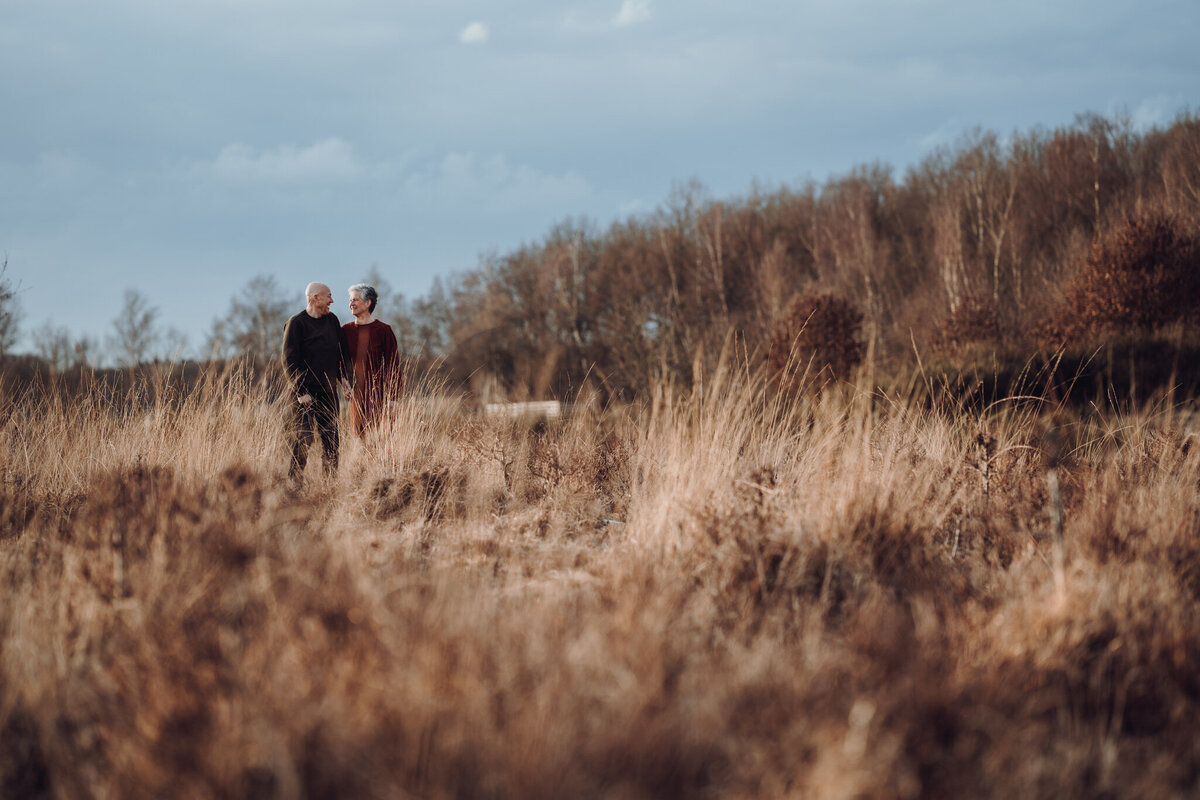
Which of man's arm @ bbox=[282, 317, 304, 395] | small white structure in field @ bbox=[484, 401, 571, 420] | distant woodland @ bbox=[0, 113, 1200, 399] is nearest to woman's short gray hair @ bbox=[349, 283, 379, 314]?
man's arm @ bbox=[282, 317, 304, 395]

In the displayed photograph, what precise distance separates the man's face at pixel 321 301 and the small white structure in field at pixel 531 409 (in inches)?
60.1

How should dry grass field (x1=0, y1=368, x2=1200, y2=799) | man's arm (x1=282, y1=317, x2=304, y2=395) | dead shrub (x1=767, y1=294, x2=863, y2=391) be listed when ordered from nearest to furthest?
dry grass field (x1=0, y1=368, x2=1200, y2=799), man's arm (x1=282, y1=317, x2=304, y2=395), dead shrub (x1=767, y1=294, x2=863, y2=391)

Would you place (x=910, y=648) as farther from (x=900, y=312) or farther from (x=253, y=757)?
(x=900, y=312)

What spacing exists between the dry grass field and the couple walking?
1653mm

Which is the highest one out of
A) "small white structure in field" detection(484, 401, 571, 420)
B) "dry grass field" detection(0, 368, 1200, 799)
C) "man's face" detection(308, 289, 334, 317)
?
"man's face" detection(308, 289, 334, 317)

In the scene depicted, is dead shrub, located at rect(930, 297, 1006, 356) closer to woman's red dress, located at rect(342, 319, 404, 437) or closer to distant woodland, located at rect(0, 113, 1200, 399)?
distant woodland, located at rect(0, 113, 1200, 399)

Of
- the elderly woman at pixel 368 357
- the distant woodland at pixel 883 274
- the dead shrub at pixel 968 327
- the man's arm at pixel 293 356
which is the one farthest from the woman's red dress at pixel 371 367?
the dead shrub at pixel 968 327

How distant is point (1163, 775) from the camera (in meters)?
1.91

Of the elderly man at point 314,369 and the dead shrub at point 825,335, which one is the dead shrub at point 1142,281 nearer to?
the dead shrub at point 825,335

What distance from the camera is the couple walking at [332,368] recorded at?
5.72m

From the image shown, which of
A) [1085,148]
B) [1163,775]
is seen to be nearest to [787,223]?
[1085,148]

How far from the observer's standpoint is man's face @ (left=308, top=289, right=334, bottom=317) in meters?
5.87

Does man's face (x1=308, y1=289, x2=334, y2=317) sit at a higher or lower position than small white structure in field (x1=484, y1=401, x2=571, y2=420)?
higher

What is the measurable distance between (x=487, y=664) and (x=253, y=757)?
0.54 meters
